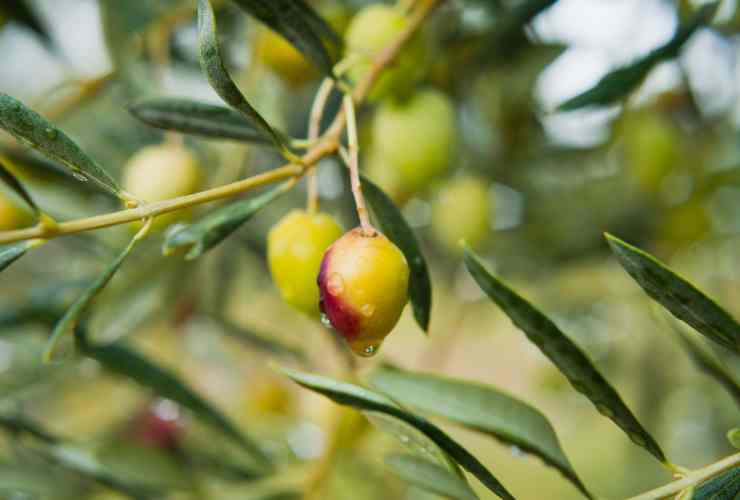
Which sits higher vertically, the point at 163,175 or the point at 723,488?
the point at 163,175

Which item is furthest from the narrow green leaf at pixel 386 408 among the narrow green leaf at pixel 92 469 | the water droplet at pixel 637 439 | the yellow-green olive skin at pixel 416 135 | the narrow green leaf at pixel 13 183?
the narrow green leaf at pixel 92 469

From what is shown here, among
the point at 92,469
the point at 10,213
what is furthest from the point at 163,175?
the point at 92,469

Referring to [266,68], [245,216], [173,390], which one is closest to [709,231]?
[266,68]

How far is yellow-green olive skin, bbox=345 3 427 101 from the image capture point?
966 millimetres

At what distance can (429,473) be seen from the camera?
75 cm

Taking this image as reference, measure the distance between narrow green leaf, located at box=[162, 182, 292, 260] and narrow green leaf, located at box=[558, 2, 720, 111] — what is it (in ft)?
1.22

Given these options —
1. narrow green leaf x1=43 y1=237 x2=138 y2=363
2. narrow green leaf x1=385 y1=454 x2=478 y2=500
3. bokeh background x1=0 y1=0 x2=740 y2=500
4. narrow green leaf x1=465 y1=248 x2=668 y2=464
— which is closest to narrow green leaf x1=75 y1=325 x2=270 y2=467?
bokeh background x1=0 y1=0 x2=740 y2=500

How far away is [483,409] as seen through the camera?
30.8 inches

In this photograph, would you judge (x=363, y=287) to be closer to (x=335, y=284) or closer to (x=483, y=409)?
(x=335, y=284)

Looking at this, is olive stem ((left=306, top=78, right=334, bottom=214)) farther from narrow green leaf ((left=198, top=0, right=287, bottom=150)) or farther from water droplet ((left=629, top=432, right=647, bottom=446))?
water droplet ((left=629, top=432, right=647, bottom=446))

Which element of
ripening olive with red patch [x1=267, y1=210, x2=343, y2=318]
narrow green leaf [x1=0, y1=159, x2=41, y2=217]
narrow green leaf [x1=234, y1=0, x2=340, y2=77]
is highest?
narrow green leaf [x1=0, y1=159, x2=41, y2=217]

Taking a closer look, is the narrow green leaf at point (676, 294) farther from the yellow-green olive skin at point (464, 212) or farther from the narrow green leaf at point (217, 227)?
the yellow-green olive skin at point (464, 212)

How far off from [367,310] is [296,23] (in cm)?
30

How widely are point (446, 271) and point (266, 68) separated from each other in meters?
0.77
